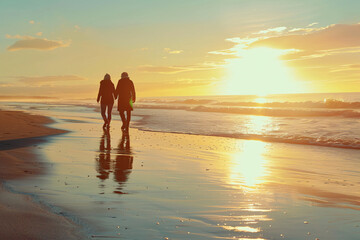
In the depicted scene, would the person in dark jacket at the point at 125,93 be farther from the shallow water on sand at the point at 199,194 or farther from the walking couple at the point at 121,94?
the shallow water on sand at the point at 199,194

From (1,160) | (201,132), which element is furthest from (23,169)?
(201,132)

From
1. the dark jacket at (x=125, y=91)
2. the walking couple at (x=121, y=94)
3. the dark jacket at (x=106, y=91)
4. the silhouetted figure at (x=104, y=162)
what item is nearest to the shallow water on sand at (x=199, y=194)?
the silhouetted figure at (x=104, y=162)

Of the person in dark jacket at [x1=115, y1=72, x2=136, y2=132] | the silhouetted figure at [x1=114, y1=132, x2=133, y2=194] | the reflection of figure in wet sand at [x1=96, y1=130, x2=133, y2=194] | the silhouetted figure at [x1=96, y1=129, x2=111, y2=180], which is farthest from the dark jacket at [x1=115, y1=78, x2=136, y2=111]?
the reflection of figure in wet sand at [x1=96, y1=130, x2=133, y2=194]

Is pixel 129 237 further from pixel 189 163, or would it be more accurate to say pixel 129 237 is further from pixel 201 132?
pixel 201 132

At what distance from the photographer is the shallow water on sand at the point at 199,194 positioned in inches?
131

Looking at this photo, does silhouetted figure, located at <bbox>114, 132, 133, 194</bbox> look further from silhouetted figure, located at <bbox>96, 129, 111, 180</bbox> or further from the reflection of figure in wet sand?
silhouetted figure, located at <bbox>96, 129, 111, 180</bbox>

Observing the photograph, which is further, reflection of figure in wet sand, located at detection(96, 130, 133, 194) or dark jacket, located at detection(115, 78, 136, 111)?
dark jacket, located at detection(115, 78, 136, 111)

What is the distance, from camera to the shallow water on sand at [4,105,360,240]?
10.9 feet

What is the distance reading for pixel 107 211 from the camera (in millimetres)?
3670

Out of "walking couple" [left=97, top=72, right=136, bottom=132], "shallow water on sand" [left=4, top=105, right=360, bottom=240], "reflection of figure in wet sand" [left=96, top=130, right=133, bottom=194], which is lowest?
"shallow water on sand" [left=4, top=105, right=360, bottom=240]

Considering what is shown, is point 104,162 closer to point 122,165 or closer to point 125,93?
point 122,165

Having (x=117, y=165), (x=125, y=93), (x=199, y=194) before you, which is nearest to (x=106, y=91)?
(x=125, y=93)

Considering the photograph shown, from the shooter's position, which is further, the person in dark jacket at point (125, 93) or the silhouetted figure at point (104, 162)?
the person in dark jacket at point (125, 93)

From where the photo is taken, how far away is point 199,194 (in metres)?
4.64
